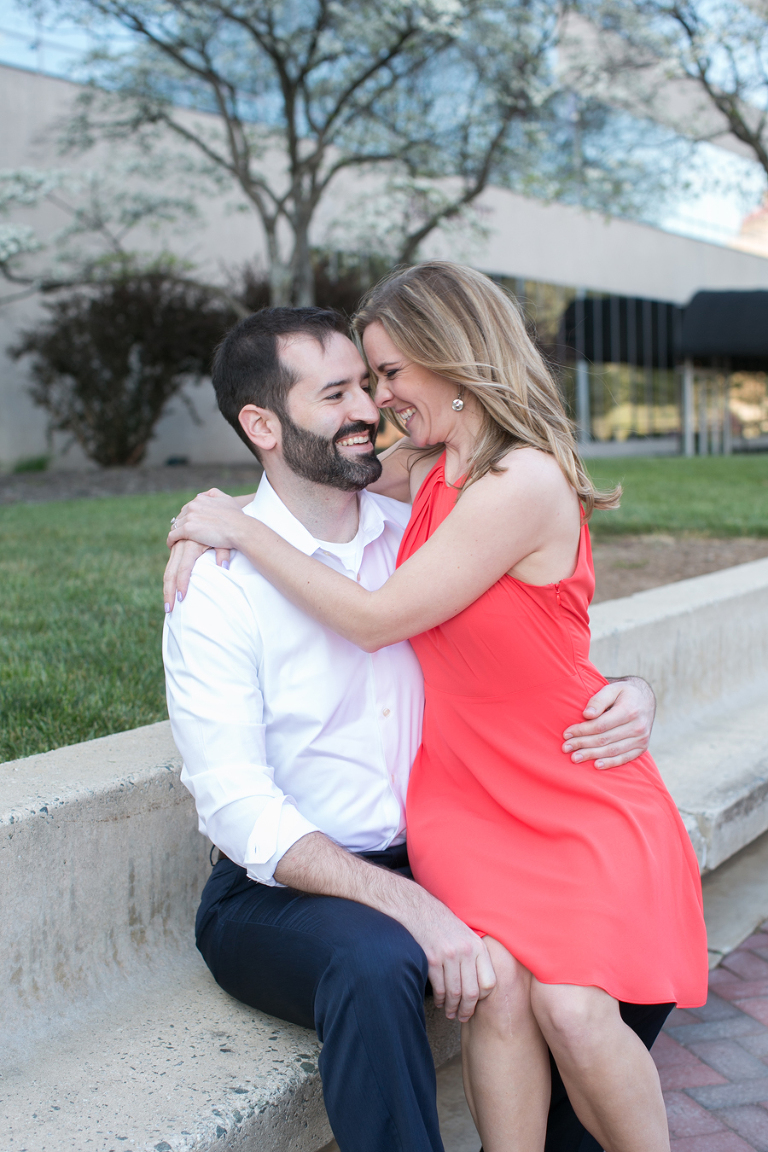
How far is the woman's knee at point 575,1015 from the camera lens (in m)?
1.83

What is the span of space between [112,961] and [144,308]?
15.7m

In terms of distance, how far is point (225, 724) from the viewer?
6.73 ft

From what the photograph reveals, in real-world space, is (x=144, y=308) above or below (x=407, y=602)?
above

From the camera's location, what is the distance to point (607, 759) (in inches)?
84.1

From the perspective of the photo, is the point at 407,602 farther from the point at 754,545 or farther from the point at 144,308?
the point at 144,308

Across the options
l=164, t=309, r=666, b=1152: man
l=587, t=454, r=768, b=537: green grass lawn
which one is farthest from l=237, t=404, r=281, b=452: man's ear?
l=587, t=454, r=768, b=537: green grass lawn

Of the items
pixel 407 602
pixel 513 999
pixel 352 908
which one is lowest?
pixel 513 999

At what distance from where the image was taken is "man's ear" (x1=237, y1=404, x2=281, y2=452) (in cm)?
241

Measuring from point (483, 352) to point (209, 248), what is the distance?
784 inches

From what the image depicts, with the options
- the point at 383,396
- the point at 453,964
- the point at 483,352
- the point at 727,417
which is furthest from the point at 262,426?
the point at 727,417

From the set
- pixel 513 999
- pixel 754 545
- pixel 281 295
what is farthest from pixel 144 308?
pixel 513 999

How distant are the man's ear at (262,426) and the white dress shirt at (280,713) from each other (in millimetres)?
118

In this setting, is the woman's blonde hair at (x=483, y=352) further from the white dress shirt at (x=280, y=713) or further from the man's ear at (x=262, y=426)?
the white dress shirt at (x=280, y=713)

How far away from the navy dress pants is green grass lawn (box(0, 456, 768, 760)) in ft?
4.03
